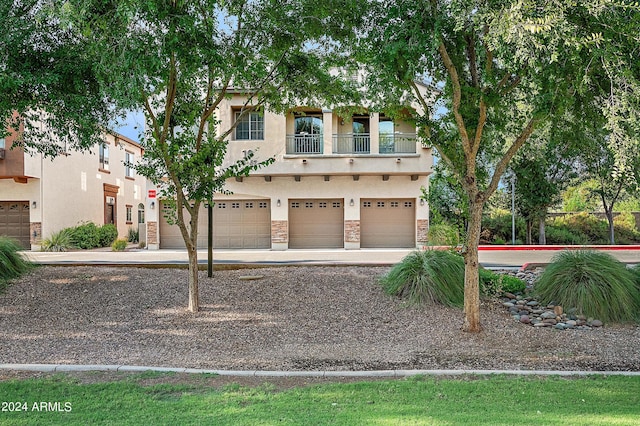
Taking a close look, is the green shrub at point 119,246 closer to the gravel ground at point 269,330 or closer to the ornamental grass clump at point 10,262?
the ornamental grass clump at point 10,262

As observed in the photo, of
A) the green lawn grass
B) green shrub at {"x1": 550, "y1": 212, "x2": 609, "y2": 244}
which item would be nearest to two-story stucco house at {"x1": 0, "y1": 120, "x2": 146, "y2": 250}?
the green lawn grass

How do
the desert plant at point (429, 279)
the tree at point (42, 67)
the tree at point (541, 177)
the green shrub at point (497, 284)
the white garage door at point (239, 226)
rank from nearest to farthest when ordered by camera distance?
the tree at point (42, 67), the desert plant at point (429, 279), the green shrub at point (497, 284), the tree at point (541, 177), the white garage door at point (239, 226)

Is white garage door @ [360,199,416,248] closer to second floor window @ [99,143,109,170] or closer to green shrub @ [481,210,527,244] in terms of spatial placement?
green shrub @ [481,210,527,244]

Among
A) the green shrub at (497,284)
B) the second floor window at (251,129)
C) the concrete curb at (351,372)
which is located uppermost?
the second floor window at (251,129)

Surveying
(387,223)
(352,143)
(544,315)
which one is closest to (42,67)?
(544,315)

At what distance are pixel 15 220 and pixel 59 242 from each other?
11.0ft

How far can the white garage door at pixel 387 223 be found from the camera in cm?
2305

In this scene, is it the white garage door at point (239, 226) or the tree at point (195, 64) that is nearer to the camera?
the tree at point (195, 64)

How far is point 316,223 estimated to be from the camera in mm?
23203

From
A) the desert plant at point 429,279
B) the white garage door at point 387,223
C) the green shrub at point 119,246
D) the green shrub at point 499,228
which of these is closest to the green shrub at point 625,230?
the green shrub at point 499,228

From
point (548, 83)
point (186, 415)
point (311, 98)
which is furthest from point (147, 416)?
point (311, 98)

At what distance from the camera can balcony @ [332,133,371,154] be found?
73.8 ft

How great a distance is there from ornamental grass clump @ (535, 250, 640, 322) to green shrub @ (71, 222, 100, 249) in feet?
66.3

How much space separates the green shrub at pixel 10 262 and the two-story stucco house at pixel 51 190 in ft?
36.6
